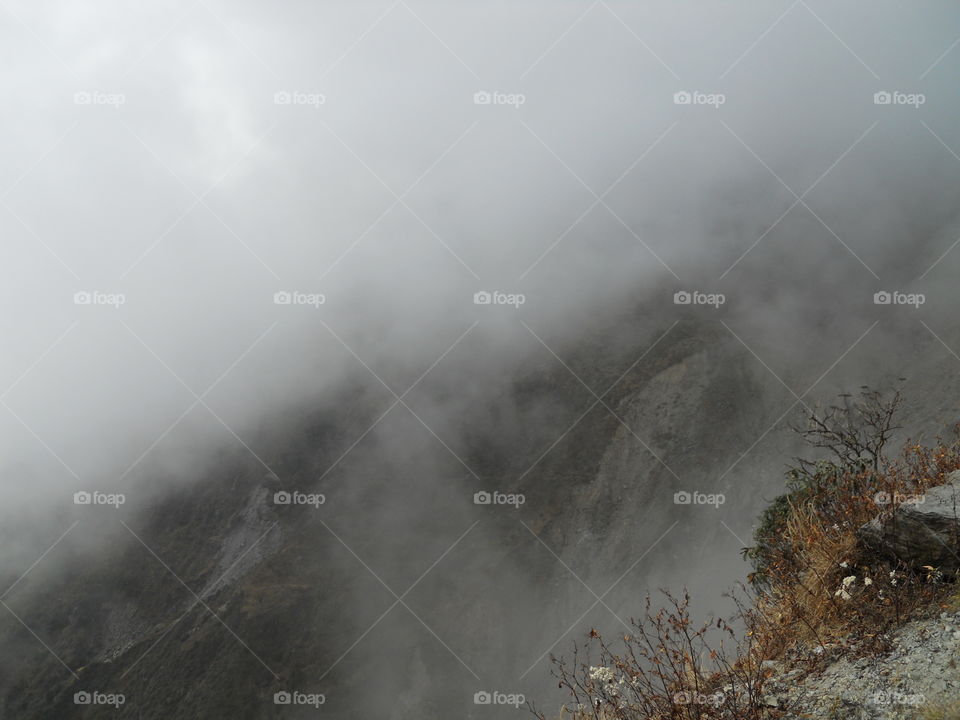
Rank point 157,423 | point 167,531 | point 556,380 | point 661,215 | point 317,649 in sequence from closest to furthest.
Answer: point 317,649 < point 556,380 < point 167,531 < point 661,215 < point 157,423

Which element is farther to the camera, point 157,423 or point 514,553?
point 157,423

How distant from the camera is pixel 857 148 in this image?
47.1 meters

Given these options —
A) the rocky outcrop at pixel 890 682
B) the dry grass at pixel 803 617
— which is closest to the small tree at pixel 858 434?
the dry grass at pixel 803 617

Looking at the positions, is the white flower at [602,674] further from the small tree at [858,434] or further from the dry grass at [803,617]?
the small tree at [858,434]

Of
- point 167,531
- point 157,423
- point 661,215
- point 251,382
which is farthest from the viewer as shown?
point 157,423

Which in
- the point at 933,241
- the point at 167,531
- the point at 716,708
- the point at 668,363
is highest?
the point at 933,241

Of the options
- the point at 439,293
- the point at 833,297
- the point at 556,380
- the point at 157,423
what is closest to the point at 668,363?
the point at 556,380

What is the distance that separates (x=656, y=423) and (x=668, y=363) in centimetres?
373

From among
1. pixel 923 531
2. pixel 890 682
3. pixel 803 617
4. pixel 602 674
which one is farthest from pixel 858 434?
pixel 602 674

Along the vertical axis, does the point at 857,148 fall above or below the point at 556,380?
above

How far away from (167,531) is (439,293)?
78.7 feet

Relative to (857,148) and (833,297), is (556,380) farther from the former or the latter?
(857,148)

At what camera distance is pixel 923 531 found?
6129 mm

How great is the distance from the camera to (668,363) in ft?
123
